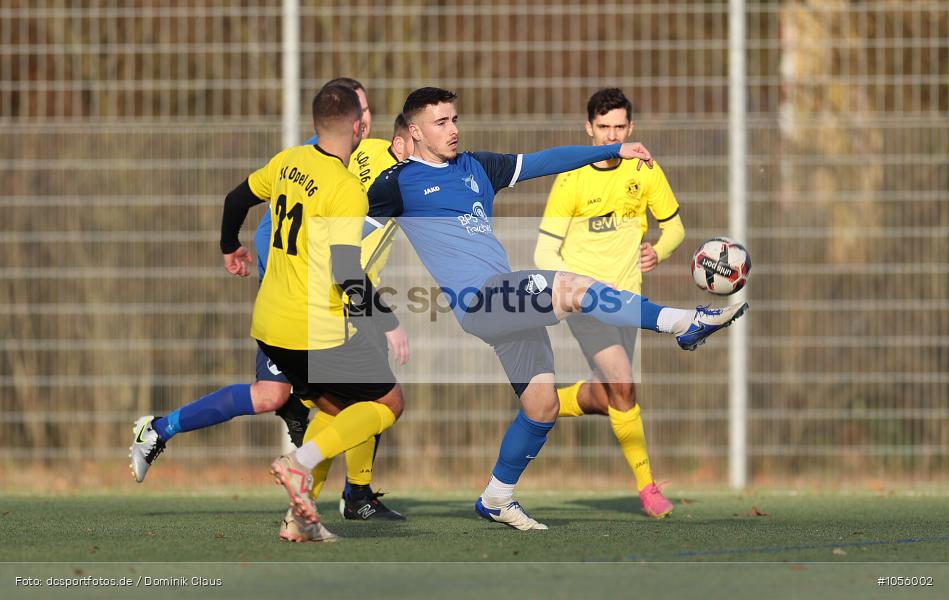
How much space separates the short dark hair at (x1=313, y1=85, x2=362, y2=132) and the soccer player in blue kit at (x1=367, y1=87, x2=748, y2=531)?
52cm

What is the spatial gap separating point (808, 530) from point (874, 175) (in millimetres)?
3976

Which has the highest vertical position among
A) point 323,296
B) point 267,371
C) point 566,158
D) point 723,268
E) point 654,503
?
point 566,158

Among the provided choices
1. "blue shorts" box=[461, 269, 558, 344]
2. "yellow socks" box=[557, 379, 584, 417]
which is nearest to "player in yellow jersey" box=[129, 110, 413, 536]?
"blue shorts" box=[461, 269, 558, 344]

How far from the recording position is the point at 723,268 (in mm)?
7184

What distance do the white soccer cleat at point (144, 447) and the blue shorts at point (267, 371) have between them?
0.56m

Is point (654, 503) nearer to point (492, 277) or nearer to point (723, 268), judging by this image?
point (723, 268)

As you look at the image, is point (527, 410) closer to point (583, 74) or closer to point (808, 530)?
point (808, 530)

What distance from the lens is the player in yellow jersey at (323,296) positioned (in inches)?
233

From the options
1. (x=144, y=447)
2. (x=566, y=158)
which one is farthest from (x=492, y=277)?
(x=144, y=447)

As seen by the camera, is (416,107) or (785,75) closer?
(416,107)

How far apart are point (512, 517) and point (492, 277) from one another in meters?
1.05

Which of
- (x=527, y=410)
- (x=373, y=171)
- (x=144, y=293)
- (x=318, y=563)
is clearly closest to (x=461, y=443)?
(x=144, y=293)

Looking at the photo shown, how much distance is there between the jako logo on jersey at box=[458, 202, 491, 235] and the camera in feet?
22.0

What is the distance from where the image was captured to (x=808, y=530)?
21.9ft
